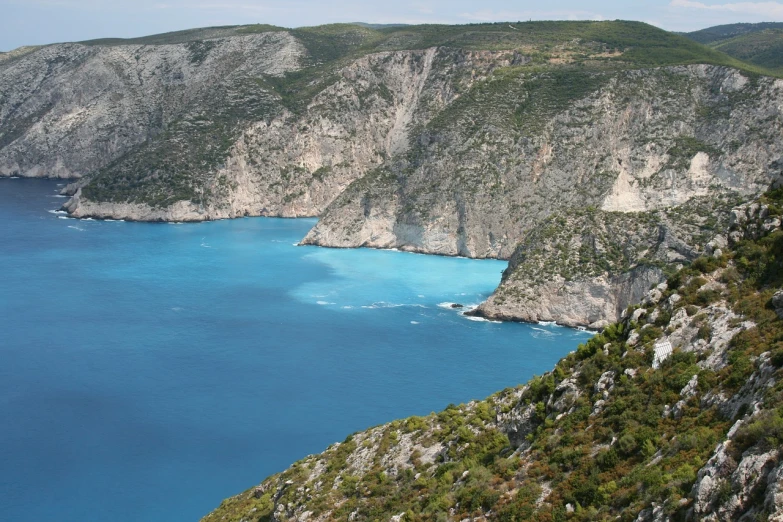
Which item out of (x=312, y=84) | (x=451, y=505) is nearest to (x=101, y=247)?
(x=312, y=84)

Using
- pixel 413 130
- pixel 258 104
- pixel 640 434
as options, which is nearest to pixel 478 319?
pixel 413 130

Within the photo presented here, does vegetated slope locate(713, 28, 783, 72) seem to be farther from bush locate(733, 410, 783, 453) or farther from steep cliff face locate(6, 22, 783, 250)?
bush locate(733, 410, 783, 453)

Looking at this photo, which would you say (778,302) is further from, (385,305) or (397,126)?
(397,126)

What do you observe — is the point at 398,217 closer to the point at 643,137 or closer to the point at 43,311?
the point at 643,137

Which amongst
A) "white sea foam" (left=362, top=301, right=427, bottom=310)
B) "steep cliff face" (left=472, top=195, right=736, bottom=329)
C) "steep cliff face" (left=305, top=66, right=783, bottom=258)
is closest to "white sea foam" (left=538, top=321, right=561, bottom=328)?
"steep cliff face" (left=472, top=195, right=736, bottom=329)

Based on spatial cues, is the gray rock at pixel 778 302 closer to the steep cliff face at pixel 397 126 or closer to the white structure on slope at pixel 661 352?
the white structure on slope at pixel 661 352

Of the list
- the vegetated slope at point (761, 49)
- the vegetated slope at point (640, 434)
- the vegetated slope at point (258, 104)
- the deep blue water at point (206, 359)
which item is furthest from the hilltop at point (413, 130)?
the vegetated slope at point (640, 434)
